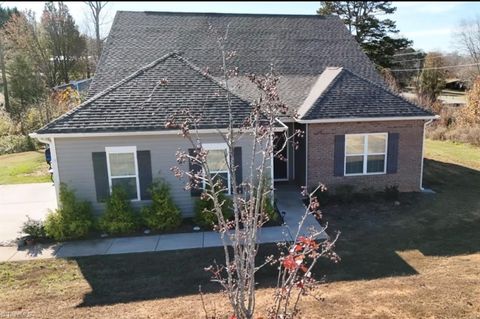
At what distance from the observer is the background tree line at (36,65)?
25.1 m

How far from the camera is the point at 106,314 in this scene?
697cm

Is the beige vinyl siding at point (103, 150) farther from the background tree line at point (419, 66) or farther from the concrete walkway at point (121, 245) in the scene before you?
the background tree line at point (419, 66)

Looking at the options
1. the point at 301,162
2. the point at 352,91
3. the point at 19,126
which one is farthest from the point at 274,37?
the point at 19,126

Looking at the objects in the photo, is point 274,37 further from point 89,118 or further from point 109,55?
point 89,118

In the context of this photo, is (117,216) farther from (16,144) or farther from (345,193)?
(16,144)

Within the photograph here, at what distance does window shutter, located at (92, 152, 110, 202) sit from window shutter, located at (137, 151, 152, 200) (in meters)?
0.90

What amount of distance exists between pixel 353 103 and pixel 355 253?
19.2ft

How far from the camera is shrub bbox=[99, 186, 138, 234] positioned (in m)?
10.7

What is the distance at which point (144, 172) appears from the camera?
1123cm

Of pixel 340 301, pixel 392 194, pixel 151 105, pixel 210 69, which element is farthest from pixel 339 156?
pixel 210 69

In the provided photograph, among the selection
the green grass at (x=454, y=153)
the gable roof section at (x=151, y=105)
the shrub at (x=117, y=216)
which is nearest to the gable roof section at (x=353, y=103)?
the gable roof section at (x=151, y=105)

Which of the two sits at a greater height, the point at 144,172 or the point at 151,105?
the point at 151,105

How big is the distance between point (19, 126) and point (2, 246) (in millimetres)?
17283

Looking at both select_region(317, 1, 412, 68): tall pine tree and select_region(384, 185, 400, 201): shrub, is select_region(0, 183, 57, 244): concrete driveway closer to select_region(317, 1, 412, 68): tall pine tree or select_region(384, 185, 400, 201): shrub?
select_region(384, 185, 400, 201): shrub
